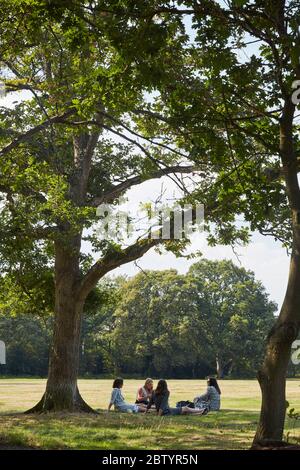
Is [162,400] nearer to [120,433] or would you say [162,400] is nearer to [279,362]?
[120,433]

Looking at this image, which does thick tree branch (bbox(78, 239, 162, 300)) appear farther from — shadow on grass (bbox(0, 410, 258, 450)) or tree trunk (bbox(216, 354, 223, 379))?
tree trunk (bbox(216, 354, 223, 379))

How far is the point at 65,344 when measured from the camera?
19.4m

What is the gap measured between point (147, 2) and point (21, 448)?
22.1ft

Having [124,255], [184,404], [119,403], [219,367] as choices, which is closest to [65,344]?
[119,403]

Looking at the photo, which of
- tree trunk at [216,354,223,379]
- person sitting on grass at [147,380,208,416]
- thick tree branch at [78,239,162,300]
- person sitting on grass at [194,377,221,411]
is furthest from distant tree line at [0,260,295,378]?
thick tree branch at [78,239,162,300]

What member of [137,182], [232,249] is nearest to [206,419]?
[232,249]

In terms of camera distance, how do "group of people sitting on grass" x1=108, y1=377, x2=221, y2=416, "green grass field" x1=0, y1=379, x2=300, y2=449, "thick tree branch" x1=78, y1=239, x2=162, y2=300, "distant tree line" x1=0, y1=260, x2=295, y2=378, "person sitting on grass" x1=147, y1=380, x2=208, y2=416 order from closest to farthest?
"green grass field" x1=0, y1=379, x2=300, y2=449
"person sitting on grass" x1=147, y1=380, x2=208, y2=416
"group of people sitting on grass" x1=108, y1=377, x2=221, y2=416
"thick tree branch" x1=78, y1=239, x2=162, y2=300
"distant tree line" x1=0, y1=260, x2=295, y2=378

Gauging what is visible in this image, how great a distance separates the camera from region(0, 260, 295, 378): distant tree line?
234 ft

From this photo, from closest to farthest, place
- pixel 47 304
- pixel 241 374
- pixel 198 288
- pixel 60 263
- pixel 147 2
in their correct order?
pixel 147 2 → pixel 60 263 → pixel 47 304 → pixel 241 374 → pixel 198 288

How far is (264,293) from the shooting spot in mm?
82500

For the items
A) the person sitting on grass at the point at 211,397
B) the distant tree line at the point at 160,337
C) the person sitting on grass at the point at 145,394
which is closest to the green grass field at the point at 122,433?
the person sitting on grass at the point at 211,397

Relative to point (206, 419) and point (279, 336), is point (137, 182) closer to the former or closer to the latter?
point (206, 419)

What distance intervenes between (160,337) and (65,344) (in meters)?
52.2

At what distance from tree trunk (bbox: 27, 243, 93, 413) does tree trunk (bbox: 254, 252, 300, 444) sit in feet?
35.1
